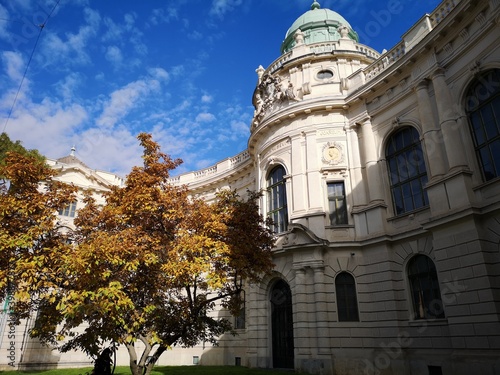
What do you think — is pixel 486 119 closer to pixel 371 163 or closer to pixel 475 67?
pixel 475 67

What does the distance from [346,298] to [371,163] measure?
23.7ft

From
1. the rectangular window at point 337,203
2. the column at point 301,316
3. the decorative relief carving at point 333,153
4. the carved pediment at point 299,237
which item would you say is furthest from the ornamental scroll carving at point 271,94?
the column at point 301,316

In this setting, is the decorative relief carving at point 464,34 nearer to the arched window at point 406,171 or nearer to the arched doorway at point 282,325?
the arched window at point 406,171

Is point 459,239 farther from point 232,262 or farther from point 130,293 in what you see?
point 130,293

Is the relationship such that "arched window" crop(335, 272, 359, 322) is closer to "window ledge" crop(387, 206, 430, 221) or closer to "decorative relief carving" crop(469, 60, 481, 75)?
"window ledge" crop(387, 206, 430, 221)

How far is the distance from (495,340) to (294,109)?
1532 centimetres

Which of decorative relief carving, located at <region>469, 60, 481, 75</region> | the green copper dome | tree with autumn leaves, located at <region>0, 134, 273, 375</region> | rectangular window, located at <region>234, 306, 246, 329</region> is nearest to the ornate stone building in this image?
decorative relief carving, located at <region>469, 60, 481, 75</region>

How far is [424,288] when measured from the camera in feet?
53.6

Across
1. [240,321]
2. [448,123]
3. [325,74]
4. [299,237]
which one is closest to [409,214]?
[448,123]

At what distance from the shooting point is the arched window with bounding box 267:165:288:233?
22578 millimetres

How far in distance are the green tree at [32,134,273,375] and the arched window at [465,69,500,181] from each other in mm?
9258

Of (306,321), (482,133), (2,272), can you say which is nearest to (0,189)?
(2,272)

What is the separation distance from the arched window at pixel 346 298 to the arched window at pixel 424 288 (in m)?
2.83

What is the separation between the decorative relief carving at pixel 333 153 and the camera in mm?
21422
